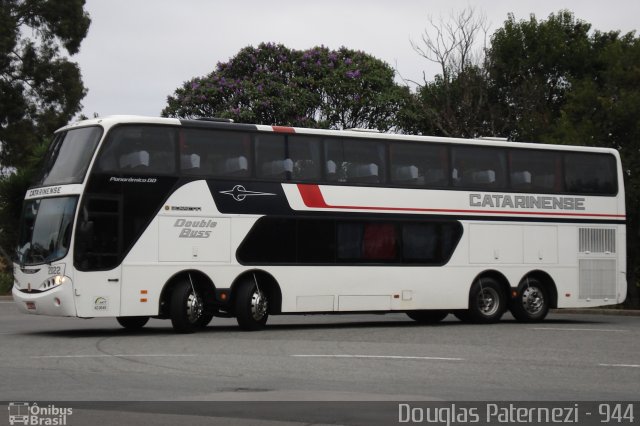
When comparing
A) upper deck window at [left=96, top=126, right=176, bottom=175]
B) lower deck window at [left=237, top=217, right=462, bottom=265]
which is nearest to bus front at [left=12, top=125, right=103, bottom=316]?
upper deck window at [left=96, top=126, right=176, bottom=175]

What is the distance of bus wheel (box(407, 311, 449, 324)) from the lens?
26422mm

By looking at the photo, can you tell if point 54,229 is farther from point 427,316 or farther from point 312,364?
point 427,316

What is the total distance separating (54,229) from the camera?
2050 cm

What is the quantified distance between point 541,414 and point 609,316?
21104 millimetres

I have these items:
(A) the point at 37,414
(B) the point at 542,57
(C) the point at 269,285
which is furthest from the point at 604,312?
(B) the point at 542,57

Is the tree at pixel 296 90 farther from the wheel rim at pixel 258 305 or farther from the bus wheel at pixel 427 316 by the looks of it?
the wheel rim at pixel 258 305

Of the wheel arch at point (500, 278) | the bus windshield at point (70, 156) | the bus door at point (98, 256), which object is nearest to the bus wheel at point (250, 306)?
the bus door at point (98, 256)

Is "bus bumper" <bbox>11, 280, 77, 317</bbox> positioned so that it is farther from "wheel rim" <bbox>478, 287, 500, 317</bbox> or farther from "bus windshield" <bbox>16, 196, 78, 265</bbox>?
"wheel rim" <bbox>478, 287, 500, 317</bbox>

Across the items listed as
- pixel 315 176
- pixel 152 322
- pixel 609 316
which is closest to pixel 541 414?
pixel 315 176

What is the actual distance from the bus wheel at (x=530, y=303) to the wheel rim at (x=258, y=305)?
619 centimetres

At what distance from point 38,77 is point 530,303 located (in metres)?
35.6

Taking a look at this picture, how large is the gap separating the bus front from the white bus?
0.10ft

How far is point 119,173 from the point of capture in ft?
67.7

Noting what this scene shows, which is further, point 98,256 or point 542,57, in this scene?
point 542,57
